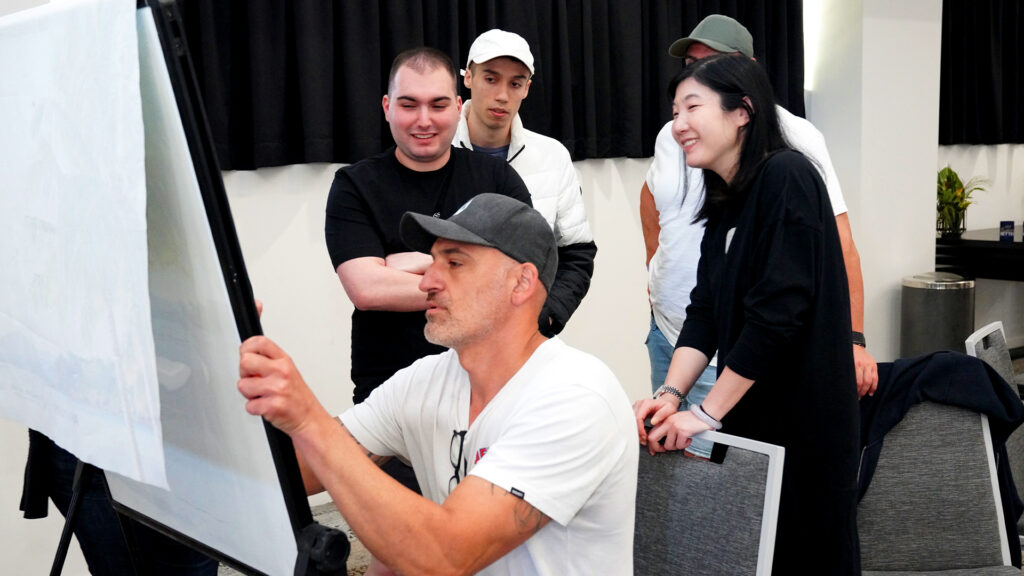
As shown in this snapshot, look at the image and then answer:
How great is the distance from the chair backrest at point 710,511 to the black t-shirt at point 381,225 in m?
0.68

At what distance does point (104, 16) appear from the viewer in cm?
99

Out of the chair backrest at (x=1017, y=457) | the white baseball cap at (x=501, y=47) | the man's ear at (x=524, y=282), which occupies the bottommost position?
the chair backrest at (x=1017, y=457)

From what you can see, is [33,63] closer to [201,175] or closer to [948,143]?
[201,175]

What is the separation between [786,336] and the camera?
1.75 metres

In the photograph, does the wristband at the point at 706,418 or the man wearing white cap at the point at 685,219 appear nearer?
the wristband at the point at 706,418

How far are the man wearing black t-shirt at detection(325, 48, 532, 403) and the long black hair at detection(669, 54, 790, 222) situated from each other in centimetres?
60

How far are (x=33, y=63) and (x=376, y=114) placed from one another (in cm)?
251

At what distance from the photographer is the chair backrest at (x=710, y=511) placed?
1461mm

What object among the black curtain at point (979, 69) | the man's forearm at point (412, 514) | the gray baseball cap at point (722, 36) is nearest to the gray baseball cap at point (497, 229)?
the man's forearm at point (412, 514)

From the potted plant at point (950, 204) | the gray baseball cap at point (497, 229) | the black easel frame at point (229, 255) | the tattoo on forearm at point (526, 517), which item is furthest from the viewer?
the potted plant at point (950, 204)

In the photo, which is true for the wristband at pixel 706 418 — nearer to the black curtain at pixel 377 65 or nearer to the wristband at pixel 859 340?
the wristband at pixel 859 340

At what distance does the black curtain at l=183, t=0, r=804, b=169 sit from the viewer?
3.36 m

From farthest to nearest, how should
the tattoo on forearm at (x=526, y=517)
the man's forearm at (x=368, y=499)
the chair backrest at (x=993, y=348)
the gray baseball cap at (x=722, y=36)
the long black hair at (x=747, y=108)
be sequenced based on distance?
the gray baseball cap at (x=722, y=36)
the chair backrest at (x=993, y=348)
the long black hair at (x=747, y=108)
the tattoo on forearm at (x=526, y=517)
the man's forearm at (x=368, y=499)

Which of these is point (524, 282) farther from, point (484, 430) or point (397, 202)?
point (397, 202)
